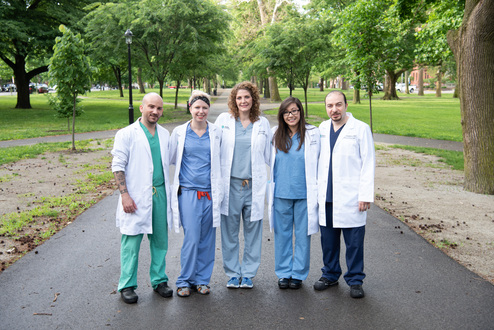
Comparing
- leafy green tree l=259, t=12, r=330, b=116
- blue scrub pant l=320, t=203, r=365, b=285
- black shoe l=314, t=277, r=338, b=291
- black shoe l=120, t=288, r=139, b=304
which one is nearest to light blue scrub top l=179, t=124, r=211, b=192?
black shoe l=120, t=288, r=139, b=304

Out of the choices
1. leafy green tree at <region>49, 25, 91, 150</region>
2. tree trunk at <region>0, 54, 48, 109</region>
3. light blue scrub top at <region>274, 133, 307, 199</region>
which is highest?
tree trunk at <region>0, 54, 48, 109</region>

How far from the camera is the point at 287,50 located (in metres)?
24.8

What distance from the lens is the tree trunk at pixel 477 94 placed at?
8609 millimetres

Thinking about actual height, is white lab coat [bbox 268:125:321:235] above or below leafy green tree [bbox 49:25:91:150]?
below

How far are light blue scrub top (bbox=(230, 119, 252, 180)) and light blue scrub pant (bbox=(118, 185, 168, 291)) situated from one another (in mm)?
711

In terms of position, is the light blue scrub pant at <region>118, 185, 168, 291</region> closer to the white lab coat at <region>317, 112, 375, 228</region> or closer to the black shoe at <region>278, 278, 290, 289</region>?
the black shoe at <region>278, 278, 290, 289</region>

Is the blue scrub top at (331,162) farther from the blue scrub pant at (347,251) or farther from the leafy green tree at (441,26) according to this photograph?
the leafy green tree at (441,26)

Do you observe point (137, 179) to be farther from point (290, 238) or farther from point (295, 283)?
point (295, 283)

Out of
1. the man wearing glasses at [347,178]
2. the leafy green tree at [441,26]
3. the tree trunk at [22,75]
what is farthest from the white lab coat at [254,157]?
the tree trunk at [22,75]

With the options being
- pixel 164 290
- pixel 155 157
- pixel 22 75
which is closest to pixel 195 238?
pixel 164 290

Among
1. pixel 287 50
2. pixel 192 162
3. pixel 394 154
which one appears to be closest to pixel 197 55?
pixel 287 50

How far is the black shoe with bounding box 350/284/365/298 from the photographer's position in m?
4.16

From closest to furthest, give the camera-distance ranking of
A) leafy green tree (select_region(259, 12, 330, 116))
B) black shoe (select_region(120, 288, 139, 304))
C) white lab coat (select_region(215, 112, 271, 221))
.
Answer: black shoe (select_region(120, 288, 139, 304)) < white lab coat (select_region(215, 112, 271, 221)) < leafy green tree (select_region(259, 12, 330, 116))

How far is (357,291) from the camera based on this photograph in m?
4.18
